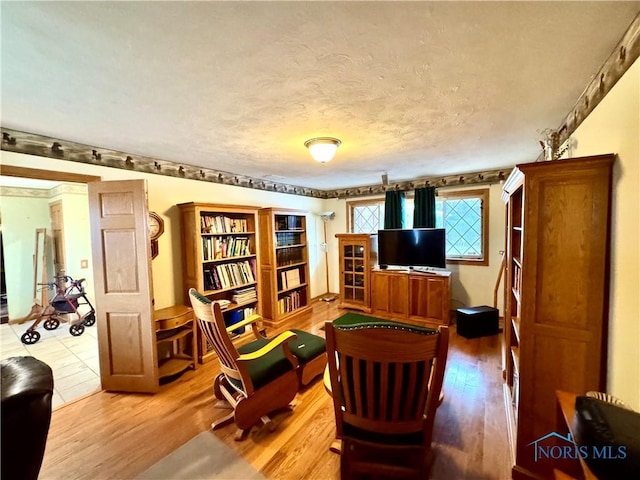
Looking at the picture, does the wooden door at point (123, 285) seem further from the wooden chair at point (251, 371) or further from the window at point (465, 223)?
the window at point (465, 223)

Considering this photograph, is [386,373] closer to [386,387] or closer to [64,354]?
[386,387]

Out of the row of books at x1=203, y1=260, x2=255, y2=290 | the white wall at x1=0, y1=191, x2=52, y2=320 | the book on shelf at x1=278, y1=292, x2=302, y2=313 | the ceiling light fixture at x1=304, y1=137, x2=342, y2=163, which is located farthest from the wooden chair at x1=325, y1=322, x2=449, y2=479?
the white wall at x1=0, y1=191, x2=52, y2=320

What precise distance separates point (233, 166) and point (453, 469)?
3.52 m

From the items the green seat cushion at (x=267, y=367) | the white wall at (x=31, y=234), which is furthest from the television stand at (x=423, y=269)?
the white wall at (x=31, y=234)

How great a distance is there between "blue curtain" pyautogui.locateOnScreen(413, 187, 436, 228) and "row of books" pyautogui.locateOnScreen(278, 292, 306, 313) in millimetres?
2323

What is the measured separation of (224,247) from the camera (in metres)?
3.47

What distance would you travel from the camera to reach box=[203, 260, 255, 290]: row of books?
3.28m

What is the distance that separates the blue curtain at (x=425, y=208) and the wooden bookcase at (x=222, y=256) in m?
2.64

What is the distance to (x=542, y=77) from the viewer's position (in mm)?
1440

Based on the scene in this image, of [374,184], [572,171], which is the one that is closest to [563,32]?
[572,171]

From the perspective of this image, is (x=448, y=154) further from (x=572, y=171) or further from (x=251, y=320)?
(x=251, y=320)

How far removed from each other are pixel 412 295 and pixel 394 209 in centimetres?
153

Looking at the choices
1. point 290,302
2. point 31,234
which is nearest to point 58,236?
point 31,234

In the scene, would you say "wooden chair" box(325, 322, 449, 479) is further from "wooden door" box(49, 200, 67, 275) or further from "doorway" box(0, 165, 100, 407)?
"wooden door" box(49, 200, 67, 275)
